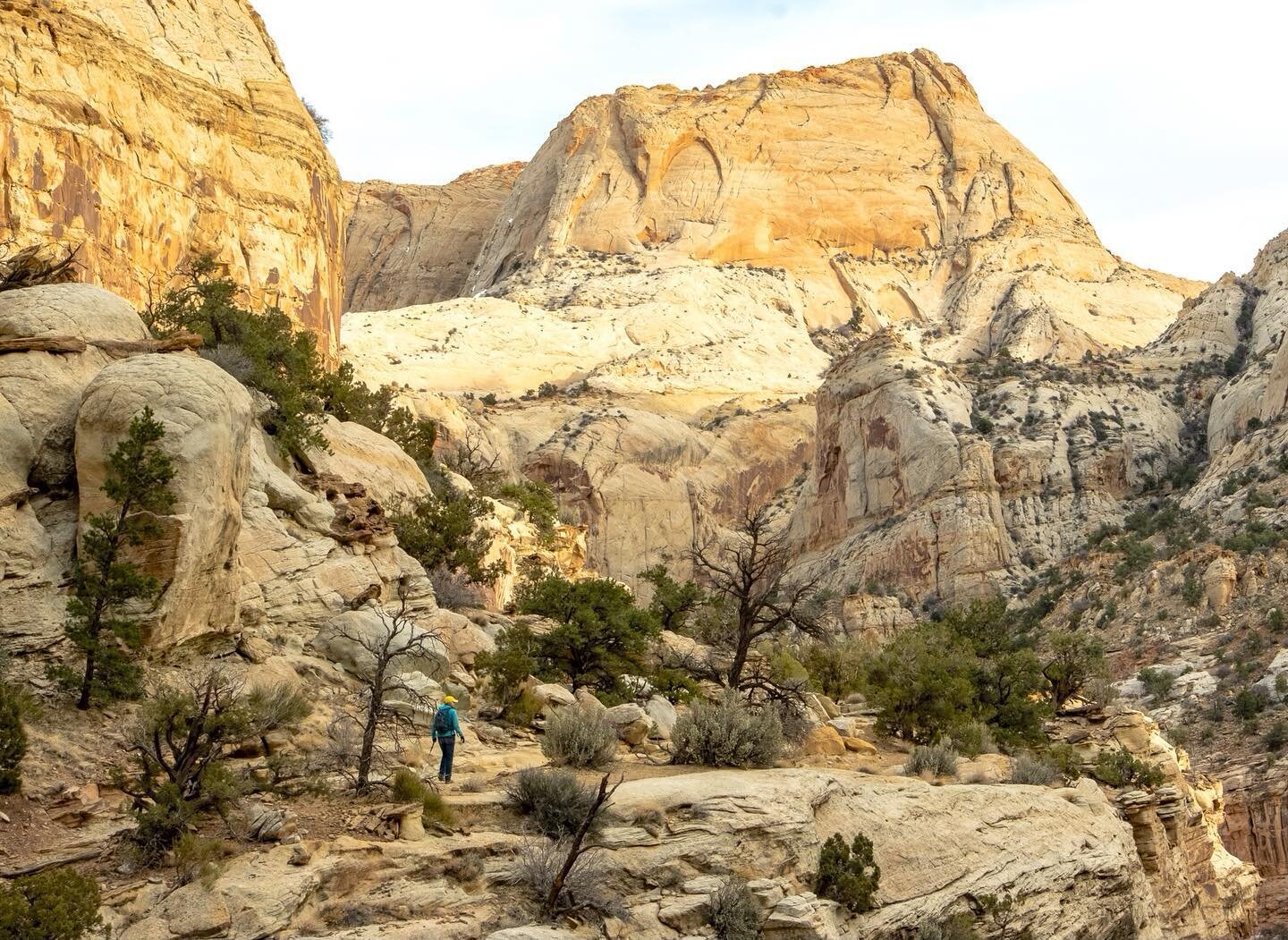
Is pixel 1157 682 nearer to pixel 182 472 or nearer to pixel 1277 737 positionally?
pixel 1277 737

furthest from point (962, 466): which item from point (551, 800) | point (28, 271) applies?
point (551, 800)

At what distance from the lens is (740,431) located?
264 ft

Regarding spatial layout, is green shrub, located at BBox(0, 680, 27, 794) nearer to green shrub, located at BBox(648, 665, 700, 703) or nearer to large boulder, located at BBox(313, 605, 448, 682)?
large boulder, located at BBox(313, 605, 448, 682)

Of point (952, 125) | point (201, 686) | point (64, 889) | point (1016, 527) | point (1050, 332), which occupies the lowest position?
point (64, 889)

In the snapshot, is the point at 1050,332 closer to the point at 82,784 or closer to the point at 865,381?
the point at 865,381

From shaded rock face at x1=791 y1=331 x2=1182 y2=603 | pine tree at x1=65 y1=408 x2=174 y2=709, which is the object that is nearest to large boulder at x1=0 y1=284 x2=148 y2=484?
pine tree at x1=65 y1=408 x2=174 y2=709

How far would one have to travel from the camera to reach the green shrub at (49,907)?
11.6 m

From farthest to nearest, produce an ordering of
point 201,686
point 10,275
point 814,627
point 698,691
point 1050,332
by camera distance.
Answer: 1. point 1050,332
2. point 698,691
3. point 814,627
4. point 10,275
5. point 201,686

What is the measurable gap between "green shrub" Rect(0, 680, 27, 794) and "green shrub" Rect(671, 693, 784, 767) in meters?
9.16

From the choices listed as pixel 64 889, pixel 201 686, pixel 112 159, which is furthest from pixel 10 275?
pixel 112 159

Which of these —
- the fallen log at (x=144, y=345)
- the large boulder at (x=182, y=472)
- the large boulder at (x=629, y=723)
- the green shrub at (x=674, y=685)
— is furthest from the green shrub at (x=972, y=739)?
the fallen log at (x=144, y=345)

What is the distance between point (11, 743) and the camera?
14.5 metres

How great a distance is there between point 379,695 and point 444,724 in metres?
0.95

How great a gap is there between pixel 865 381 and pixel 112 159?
39.9 metres
